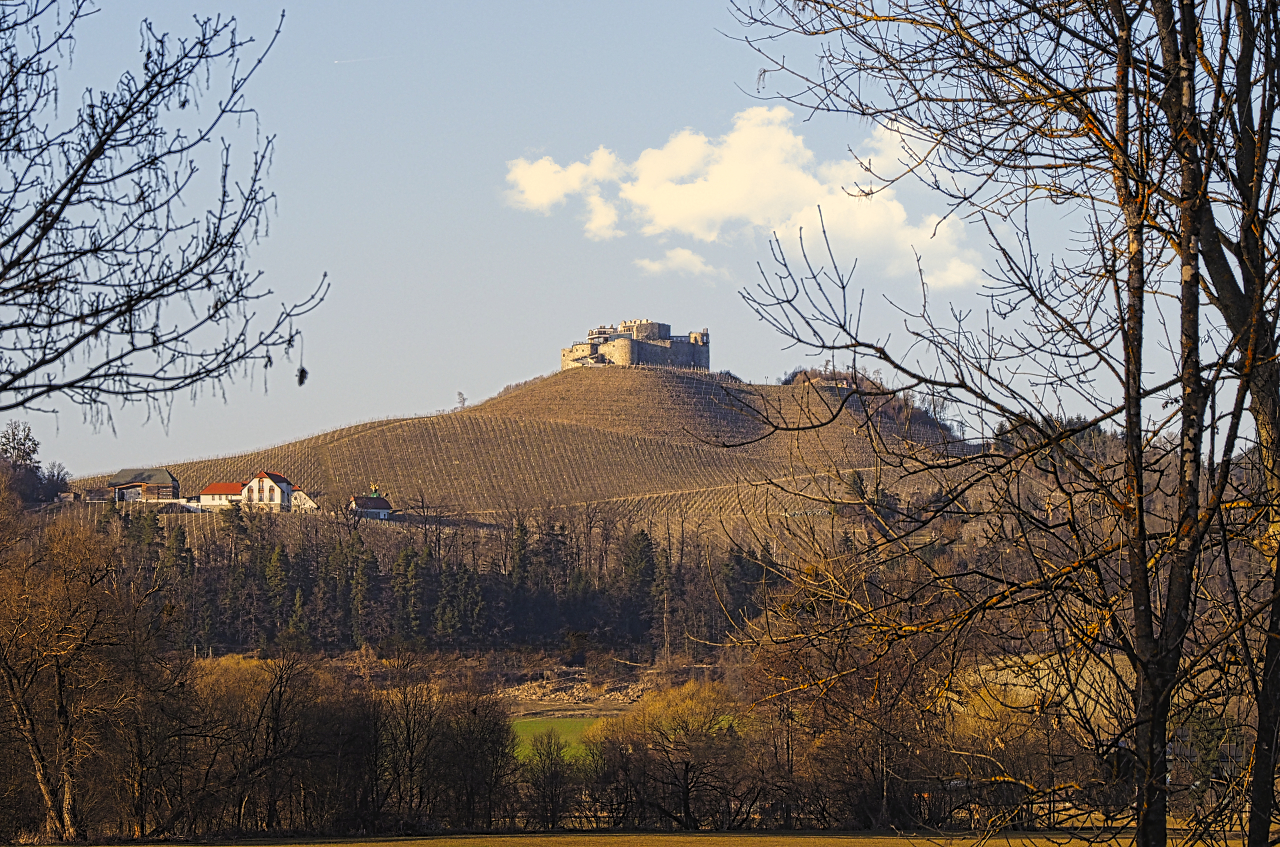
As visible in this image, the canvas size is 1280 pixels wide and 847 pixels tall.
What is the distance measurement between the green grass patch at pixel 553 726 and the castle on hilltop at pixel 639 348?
107 metres

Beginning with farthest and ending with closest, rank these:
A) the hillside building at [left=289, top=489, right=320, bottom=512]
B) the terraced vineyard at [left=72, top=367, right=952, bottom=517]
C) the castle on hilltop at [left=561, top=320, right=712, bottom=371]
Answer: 1. the castle on hilltop at [left=561, top=320, right=712, bottom=371]
2. the terraced vineyard at [left=72, top=367, right=952, bottom=517]
3. the hillside building at [left=289, top=489, right=320, bottom=512]

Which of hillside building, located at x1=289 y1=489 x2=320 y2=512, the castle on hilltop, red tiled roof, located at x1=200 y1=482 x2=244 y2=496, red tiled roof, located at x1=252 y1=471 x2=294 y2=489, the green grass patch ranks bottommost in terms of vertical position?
the green grass patch

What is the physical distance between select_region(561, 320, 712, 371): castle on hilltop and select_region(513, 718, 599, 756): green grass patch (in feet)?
350

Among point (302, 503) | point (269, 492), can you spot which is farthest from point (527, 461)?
point (269, 492)

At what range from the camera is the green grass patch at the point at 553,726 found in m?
55.6

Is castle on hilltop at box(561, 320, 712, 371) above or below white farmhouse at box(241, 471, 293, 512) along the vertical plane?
above

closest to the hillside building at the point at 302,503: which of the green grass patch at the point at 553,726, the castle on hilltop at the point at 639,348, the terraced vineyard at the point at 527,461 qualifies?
the terraced vineyard at the point at 527,461

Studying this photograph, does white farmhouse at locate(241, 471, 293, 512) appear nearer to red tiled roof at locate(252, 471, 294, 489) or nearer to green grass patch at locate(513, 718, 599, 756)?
red tiled roof at locate(252, 471, 294, 489)

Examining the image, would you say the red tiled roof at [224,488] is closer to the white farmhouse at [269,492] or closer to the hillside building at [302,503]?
the white farmhouse at [269,492]

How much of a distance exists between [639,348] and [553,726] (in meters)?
124

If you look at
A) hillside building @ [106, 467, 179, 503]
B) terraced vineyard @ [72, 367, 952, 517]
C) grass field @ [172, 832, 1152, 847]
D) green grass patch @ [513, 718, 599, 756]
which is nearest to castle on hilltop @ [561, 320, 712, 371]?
terraced vineyard @ [72, 367, 952, 517]

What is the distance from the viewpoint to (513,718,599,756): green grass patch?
55.6 metres

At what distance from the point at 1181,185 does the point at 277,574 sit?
243 ft

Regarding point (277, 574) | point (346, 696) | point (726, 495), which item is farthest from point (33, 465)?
point (346, 696)
